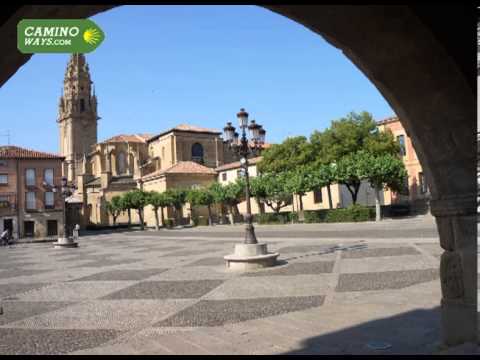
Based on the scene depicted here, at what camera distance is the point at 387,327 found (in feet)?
16.7

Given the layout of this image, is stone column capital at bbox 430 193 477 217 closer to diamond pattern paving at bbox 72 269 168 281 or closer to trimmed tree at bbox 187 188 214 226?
diamond pattern paving at bbox 72 269 168 281

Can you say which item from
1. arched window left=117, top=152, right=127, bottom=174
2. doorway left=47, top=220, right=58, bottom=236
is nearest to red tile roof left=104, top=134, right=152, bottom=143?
arched window left=117, top=152, right=127, bottom=174

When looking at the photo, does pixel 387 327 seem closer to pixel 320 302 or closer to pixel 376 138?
pixel 320 302

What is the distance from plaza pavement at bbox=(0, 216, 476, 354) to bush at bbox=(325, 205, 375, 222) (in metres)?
A: 21.1

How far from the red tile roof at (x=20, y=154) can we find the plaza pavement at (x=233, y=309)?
1499 inches

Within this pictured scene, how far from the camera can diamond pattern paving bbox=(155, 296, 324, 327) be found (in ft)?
20.1

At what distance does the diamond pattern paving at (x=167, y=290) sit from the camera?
826 cm

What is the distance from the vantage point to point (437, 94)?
3.55 meters

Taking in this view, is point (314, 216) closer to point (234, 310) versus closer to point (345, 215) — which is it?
point (345, 215)

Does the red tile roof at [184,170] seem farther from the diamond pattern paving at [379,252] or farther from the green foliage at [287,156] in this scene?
the diamond pattern paving at [379,252]

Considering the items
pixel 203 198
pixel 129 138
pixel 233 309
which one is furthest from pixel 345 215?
pixel 129 138

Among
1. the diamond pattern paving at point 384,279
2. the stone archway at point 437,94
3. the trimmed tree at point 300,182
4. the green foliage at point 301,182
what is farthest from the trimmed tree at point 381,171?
the stone archway at point 437,94

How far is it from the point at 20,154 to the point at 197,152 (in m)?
25.2

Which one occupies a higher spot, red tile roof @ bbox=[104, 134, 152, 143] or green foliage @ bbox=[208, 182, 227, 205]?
Result: red tile roof @ bbox=[104, 134, 152, 143]
